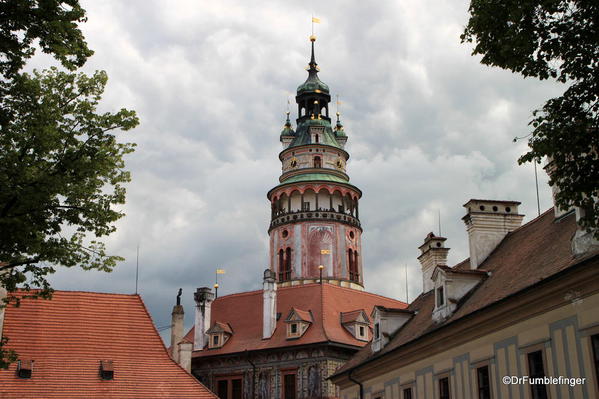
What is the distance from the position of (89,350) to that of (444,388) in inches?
597

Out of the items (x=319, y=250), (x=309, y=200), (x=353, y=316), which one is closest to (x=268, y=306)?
(x=353, y=316)

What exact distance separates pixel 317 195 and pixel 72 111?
38392mm

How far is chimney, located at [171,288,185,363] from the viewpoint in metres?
34.9

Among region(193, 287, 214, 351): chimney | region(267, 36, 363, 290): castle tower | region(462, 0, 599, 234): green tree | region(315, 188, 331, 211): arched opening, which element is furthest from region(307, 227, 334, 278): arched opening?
region(462, 0, 599, 234): green tree

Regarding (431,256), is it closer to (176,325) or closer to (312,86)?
(176,325)

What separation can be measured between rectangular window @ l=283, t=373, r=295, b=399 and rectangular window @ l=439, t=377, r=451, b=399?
18.7 metres

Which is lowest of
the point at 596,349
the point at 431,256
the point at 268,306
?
the point at 596,349

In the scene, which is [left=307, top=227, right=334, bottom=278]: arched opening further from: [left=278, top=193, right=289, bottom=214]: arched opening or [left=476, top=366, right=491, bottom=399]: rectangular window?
[left=476, top=366, right=491, bottom=399]: rectangular window

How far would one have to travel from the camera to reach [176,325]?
115 ft

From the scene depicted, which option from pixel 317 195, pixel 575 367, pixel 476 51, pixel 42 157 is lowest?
pixel 575 367

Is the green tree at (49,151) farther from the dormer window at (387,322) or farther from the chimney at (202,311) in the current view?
the chimney at (202,311)

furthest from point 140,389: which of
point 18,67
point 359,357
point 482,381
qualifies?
point 18,67

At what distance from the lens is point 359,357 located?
Answer: 26828 mm

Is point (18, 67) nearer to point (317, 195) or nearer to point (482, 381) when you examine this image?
point (482, 381)
